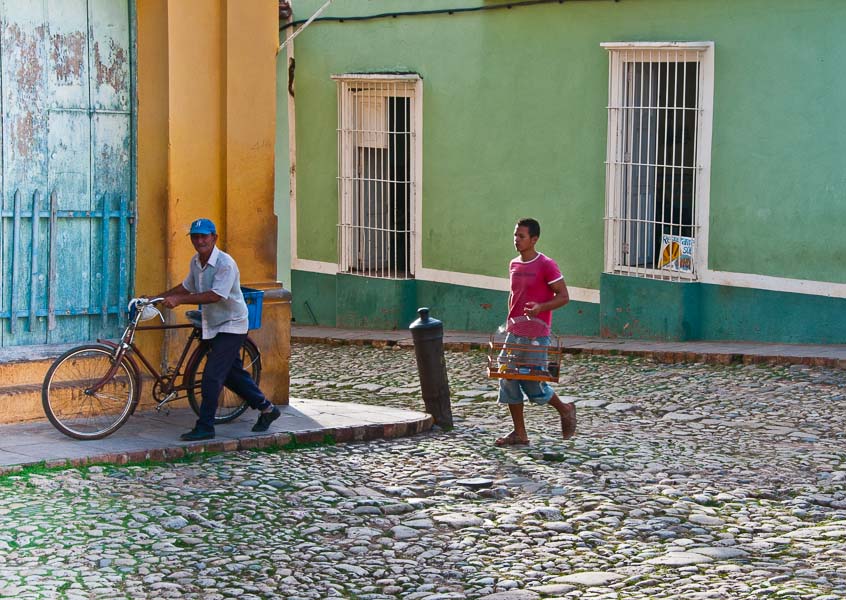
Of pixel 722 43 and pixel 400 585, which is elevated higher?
pixel 722 43

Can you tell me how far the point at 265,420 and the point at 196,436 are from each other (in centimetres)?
56

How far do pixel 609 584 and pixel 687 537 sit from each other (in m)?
0.92

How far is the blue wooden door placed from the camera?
A: 9.69m

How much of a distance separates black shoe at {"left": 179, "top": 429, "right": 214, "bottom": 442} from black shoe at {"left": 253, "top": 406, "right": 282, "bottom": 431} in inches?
15.9

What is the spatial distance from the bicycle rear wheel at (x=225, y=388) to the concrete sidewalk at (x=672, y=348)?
15.3ft

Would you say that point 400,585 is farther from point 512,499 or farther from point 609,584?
point 512,499

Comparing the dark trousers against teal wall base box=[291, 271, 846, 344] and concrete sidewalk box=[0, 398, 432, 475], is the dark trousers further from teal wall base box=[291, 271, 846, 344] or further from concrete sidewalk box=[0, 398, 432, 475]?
teal wall base box=[291, 271, 846, 344]

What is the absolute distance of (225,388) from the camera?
1029cm

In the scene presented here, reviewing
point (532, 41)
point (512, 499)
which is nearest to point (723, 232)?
point (532, 41)

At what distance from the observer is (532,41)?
15.7 m

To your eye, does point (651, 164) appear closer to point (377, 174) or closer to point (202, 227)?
point (377, 174)

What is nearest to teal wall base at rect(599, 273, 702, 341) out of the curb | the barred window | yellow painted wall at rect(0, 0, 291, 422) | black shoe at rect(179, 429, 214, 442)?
the barred window

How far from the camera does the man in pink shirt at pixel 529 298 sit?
9469mm

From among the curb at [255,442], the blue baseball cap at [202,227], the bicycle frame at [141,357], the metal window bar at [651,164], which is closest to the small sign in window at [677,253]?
the metal window bar at [651,164]
